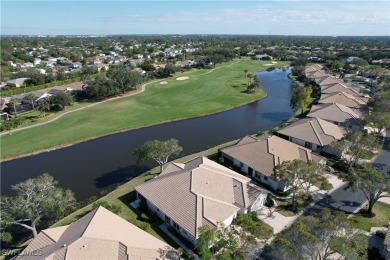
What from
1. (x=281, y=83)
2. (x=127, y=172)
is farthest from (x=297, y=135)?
(x=281, y=83)

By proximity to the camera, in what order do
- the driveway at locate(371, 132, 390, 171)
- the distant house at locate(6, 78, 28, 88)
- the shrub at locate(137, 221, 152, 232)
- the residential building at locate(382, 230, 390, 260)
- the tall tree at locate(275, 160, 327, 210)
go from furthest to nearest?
1. the distant house at locate(6, 78, 28, 88)
2. the driveway at locate(371, 132, 390, 171)
3. the tall tree at locate(275, 160, 327, 210)
4. the shrub at locate(137, 221, 152, 232)
5. the residential building at locate(382, 230, 390, 260)

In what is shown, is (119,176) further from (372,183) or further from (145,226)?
(372,183)

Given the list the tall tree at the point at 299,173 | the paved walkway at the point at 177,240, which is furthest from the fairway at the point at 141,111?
the tall tree at the point at 299,173

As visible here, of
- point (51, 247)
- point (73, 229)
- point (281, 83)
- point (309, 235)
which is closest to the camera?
point (309, 235)

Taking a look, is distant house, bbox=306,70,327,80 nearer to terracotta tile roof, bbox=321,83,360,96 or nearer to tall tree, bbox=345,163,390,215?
terracotta tile roof, bbox=321,83,360,96

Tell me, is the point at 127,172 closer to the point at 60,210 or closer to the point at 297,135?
Result: the point at 60,210

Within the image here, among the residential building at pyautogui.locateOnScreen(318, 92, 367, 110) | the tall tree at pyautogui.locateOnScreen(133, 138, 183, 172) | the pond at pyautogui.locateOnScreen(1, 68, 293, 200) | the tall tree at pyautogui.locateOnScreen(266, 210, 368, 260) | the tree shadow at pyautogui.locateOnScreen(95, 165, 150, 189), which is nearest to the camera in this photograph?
the tall tree at pyautogui.locateOnScreen(266, 210, 368, 260)

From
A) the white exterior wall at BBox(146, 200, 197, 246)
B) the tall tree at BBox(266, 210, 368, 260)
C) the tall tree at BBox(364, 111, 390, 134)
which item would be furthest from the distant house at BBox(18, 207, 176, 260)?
the tall tree at BBox(364, 111, 390, 134)
